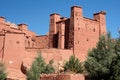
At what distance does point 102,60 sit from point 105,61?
410 mm

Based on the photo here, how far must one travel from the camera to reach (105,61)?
1867 cm

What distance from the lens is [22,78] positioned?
3594cm

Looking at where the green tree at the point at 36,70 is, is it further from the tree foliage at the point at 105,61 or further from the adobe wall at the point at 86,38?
the adobe wall at the point at 86,38

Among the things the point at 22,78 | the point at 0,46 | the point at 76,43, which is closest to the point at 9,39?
the point at 0,46

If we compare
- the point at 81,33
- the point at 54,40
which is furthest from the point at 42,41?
the point at 81,33

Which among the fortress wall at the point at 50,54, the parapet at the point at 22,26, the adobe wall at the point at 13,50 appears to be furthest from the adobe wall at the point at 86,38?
the parapet at the point at 22,26

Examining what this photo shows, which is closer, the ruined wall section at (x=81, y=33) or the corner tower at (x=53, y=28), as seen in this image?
the ruined wall section at (x=81, y=33)

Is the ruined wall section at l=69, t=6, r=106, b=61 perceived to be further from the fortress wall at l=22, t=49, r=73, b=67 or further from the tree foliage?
the tree foliage

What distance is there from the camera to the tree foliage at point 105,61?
1784 cm

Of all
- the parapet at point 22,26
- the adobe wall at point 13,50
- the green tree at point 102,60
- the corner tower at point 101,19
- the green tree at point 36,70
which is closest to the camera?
the green tree at point 102,60

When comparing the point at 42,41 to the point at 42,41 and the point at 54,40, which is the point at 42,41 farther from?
the point at 54,40

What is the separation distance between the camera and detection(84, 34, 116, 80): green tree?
18.2m

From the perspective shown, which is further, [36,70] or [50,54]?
[50,54]

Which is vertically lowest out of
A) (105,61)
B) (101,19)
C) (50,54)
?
(50,54)
